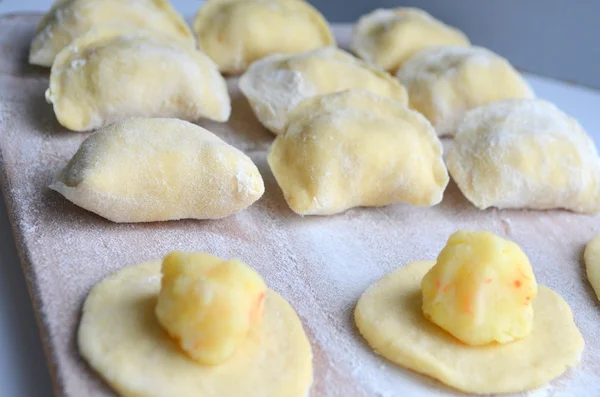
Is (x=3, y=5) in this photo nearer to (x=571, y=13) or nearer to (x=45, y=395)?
(x=45, y=395)

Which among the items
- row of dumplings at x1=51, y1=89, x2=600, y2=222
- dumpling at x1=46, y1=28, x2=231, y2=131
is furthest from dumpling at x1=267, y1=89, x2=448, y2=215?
dumpling at x1=46, y1=28, x2=231, y2=131

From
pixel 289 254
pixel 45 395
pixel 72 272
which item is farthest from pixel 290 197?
pixel 45 395

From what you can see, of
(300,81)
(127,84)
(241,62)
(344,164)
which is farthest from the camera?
(241,62)

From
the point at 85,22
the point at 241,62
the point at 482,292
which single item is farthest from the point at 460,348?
the point at 85,22

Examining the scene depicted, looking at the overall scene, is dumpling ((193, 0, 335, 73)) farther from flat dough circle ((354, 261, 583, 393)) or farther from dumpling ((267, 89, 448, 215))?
flat dough circle ((354, 261, 583, 393))

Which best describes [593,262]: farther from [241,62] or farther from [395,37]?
[241,62]

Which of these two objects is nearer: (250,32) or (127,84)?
(127,84)
